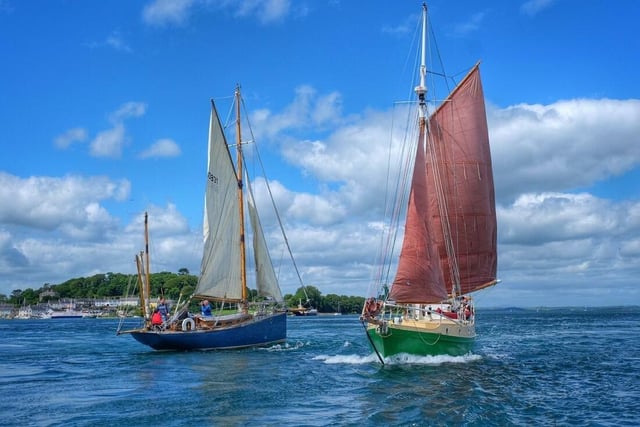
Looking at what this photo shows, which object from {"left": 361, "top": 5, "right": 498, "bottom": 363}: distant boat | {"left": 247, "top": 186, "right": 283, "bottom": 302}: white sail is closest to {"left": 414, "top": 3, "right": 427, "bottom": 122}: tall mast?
{"left": 361, "top": 5, "right": 498, "bottom": 363}: distant boat

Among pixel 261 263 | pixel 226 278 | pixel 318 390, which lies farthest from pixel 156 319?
pixel 318 390

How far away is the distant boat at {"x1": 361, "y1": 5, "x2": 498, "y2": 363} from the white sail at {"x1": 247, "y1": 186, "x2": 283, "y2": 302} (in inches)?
605

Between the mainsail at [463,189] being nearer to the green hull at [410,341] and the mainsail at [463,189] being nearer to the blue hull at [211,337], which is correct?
the green hull at [410,341]

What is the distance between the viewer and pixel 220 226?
5303cm

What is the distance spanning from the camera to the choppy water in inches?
931

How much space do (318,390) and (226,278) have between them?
80.3 ft

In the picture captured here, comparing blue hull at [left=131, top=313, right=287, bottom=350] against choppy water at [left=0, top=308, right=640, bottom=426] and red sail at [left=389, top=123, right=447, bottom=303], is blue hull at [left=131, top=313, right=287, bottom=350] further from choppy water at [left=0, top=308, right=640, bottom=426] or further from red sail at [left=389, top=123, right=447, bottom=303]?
red sail at [left=389, top=123, right=447, bottom=303]

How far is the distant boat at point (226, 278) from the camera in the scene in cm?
4897

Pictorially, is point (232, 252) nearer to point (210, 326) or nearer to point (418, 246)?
point (210, 326)

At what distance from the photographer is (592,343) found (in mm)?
60375

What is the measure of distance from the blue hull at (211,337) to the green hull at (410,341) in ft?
53.6

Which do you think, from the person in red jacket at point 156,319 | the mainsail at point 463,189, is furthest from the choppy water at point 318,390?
the mainsail at point 463,189

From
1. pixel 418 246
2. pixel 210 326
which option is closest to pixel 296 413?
pixel 418 246

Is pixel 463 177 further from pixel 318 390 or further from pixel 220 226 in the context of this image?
pixel 318 390
